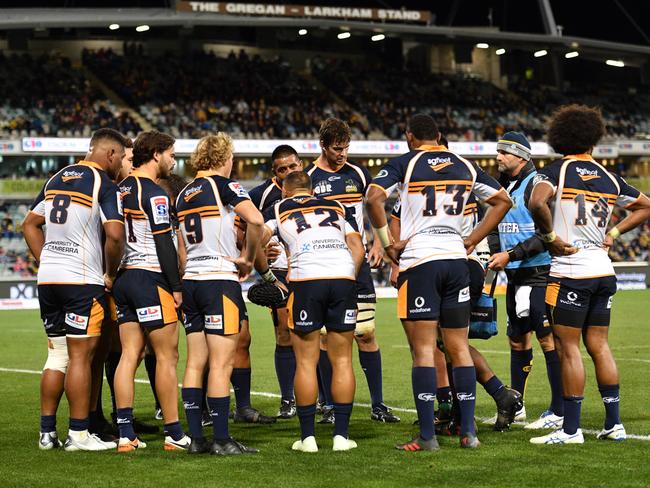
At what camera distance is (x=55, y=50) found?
158 feet

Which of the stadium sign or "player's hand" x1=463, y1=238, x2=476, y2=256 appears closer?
"player's hand" x1=463, y1=238, x2=476, y2=256

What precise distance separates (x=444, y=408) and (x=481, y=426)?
37 cm

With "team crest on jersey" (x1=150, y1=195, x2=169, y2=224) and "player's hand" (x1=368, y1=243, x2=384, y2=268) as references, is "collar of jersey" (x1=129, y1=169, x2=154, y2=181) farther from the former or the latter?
"player's hand" (x1=368, y1=243, x2=384, y2=268)

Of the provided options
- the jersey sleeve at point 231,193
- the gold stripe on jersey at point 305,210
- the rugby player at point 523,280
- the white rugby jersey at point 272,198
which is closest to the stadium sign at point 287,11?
the white rugby jersey at point 272,198

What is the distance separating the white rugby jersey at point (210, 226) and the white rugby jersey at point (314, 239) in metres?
0.43

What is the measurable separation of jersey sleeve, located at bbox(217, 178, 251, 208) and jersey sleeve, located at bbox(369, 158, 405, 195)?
3.26 feet

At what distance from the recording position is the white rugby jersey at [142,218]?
805 centimetres

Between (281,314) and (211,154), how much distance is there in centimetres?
277

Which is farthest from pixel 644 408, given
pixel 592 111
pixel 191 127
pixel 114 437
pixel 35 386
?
pixel 191 127

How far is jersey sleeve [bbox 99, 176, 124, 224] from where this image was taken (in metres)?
8.05

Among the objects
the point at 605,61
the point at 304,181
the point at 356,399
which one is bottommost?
the point at 356,399

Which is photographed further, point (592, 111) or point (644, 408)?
point (644, 408)

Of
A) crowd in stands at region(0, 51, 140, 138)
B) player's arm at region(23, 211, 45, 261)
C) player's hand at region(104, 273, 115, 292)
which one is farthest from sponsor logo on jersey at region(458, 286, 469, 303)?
crowd in stands at region(0, 51, 140, 138)

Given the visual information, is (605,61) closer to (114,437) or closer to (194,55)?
(194,55)
